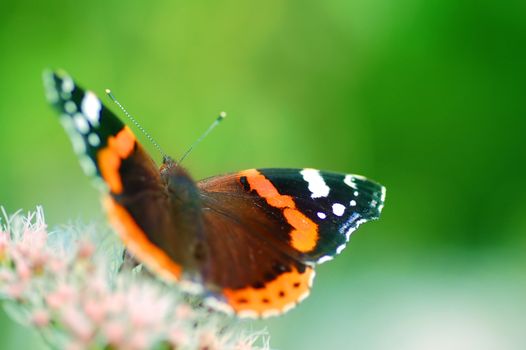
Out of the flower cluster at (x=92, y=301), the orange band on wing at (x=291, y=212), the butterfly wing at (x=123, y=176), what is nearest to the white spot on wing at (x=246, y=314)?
the flower cluster at (x=92, y=301)

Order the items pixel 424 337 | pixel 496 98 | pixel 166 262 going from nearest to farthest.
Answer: pixel 166 262 → pixel 424 337 → pixel 496 98

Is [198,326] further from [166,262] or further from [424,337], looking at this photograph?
[424,337]

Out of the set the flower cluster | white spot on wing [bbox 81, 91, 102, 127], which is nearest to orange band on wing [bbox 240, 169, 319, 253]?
the flower cluster

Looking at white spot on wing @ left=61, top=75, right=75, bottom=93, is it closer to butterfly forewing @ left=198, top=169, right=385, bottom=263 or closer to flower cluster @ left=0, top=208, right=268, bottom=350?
flower cluster @ left=0, top=208, right=268, bottom=350

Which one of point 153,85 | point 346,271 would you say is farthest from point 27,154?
point 346,271

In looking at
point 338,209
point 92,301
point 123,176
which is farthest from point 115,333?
point 338,209
